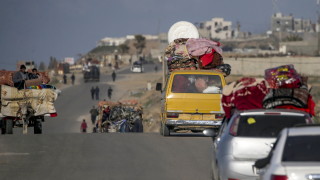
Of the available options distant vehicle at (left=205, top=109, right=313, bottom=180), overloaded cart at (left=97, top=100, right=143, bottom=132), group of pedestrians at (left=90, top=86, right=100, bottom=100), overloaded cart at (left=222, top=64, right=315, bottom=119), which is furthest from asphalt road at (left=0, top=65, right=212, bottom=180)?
group of pedestrians at (left=90, top=86, right=100, bottom=100)

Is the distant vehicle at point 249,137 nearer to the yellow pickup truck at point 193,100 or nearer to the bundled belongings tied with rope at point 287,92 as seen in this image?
the bundled belongings tied with rope at point 287,92

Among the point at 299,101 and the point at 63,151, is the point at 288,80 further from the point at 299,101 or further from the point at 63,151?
the point at 63,151

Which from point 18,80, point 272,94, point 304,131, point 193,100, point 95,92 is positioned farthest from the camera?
point 95,92

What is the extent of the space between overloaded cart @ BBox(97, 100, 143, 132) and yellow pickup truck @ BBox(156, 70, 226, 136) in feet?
32.3

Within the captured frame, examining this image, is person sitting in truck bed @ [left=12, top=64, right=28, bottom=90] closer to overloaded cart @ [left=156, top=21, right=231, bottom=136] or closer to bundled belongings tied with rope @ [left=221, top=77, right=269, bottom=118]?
overloaded cart @ [left=156, top=21, right=231, bottom=136]

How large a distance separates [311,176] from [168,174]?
8.37 m

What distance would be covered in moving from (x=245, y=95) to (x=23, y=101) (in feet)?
39.9

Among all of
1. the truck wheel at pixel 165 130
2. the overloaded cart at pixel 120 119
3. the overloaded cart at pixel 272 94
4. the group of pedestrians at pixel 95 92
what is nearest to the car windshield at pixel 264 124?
the overloaded cart at pixel 272 94

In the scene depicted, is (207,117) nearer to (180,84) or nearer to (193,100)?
(193,100)

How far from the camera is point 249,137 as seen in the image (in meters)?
13.5

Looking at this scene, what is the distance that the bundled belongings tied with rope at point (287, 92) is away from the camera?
1661 centimetres

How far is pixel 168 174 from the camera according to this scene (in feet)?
59.5

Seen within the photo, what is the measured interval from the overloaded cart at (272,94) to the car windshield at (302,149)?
19.0 feet

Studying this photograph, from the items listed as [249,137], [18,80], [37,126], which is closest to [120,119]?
[37,126]
